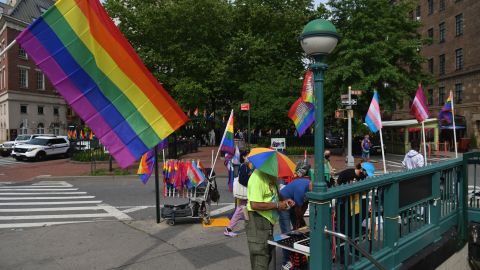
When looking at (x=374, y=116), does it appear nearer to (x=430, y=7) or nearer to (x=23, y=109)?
(x=430, y=7)

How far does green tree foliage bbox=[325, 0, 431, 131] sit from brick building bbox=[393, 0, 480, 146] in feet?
32.0

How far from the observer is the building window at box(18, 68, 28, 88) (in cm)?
5058

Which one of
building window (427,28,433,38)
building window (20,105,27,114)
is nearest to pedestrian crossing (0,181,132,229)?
building window (20,105,27,114)

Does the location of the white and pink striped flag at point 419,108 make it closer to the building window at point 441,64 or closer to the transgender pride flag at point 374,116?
the transgender pride flag at point 374,116

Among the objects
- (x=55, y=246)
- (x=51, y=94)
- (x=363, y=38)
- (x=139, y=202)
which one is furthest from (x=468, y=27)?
(x=51, y=94)

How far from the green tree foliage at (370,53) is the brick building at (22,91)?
3761cm

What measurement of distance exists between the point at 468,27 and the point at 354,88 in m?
21.5

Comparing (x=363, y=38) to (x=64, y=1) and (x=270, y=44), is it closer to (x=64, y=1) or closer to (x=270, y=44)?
(x=270, y=44)

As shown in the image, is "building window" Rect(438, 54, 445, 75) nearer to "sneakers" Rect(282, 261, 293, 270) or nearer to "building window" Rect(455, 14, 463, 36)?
"building window" Rect(455, 14, 463, 36)

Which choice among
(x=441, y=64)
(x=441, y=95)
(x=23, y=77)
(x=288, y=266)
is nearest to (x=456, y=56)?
(x=441, y=64)

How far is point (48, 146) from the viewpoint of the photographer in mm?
28906

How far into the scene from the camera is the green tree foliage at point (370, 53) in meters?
26.2

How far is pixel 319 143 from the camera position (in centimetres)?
428

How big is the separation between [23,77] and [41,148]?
92.0 ft
